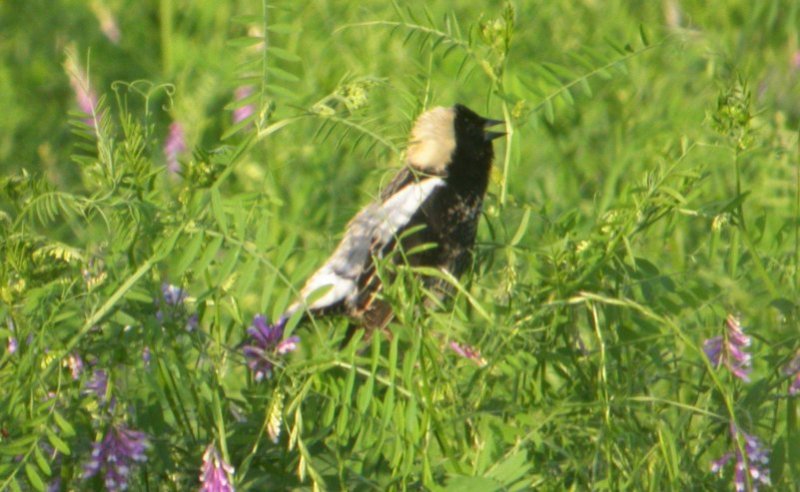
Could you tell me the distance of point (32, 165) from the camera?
5.44 m

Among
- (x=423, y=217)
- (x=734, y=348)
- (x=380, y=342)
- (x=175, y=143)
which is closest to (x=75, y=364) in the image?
(x=380, y=342)

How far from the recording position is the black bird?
374 centimetres

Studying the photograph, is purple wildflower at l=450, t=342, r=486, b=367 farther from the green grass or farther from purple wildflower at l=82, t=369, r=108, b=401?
purple wildflower at l=82, t=369, r=108, b=401

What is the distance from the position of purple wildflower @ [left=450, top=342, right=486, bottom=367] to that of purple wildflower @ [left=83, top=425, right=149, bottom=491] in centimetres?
52

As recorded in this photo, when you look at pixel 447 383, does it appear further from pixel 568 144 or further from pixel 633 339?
pixel 568 144

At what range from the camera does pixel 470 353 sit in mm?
2816

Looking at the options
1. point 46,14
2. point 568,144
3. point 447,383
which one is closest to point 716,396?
point 447,383

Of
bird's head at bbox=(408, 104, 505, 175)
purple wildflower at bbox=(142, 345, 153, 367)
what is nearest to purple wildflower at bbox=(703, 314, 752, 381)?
purple wildflower at bbox=(142, 345, 153, 367)

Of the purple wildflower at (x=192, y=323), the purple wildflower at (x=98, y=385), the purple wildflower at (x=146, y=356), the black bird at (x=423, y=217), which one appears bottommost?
the black bird at (x=423, y=217)

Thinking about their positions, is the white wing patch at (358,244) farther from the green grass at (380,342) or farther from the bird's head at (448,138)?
the green grass at (380,342)

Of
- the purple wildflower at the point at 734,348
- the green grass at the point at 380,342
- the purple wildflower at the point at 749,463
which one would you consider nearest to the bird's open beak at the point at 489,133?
the green grass at the point at 380,342

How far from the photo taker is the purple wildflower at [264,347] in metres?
2.83

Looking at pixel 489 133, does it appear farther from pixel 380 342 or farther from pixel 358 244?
pixel 380 342

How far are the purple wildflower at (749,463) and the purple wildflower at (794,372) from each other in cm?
12
